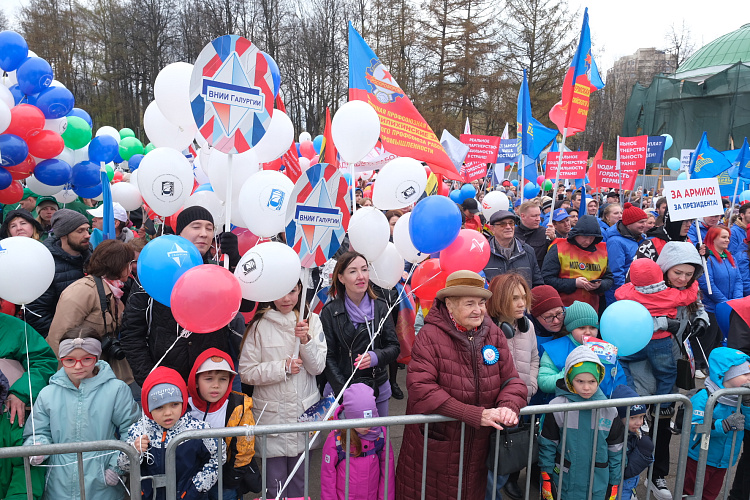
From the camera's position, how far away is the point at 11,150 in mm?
5418

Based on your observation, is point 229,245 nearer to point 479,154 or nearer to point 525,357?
point 525,357

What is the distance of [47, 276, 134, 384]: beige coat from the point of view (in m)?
3.30

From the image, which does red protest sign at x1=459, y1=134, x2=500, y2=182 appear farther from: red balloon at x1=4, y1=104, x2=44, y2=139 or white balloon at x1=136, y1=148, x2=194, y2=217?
white balloon at x1=136, y1=148, x2=194, y2=217

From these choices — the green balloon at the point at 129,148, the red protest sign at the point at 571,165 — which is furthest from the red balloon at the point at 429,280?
the green balloon at the point at 129,148

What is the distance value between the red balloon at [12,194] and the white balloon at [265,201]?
4359 millimetres

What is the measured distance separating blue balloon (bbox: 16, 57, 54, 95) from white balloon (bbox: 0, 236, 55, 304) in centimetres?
401

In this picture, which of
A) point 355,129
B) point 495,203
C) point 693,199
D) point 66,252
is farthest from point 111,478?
point 495,203

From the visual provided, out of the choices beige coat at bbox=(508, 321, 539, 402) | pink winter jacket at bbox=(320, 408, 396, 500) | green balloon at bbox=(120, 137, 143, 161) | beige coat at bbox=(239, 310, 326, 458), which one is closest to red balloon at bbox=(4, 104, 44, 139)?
beige coat at bbox=(239, 310, 326, 458)

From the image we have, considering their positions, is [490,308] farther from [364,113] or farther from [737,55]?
[737,55]

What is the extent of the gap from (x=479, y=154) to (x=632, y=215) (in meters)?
5.75

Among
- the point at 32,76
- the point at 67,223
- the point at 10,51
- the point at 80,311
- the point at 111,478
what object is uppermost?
the point at 10,51

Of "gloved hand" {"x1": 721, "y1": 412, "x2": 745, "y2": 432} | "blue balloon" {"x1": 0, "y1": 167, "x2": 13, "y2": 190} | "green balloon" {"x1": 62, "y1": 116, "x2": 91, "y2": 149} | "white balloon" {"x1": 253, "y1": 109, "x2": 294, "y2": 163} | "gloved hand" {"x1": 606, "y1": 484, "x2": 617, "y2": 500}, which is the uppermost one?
"green balloon" {"x1": 62, "y1": 116, "x2": 91, "y2": 149}

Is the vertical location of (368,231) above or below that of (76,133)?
below

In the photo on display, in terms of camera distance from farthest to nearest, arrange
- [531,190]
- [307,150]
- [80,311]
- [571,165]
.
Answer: [531,190]
[307,150]
[571,165]
[80,311]
